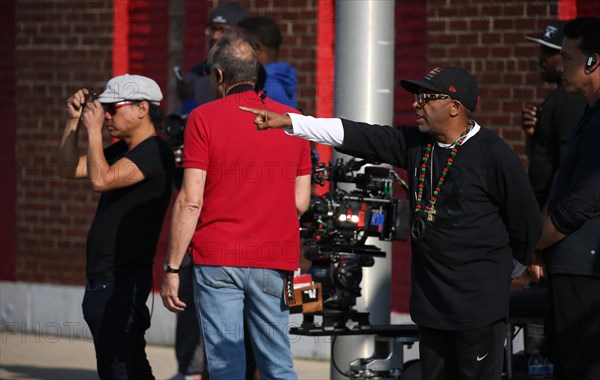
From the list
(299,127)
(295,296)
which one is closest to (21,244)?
(295,296)

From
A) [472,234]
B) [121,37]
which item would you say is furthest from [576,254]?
[121,37]

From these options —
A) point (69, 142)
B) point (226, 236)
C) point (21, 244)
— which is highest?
point (69, 142)

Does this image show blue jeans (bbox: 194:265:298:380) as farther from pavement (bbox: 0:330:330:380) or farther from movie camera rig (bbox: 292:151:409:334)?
pavement (bbox: 0:330:330:380)

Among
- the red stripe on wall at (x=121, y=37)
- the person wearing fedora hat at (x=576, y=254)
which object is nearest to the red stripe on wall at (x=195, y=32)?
the red stripe on wall at (x=121, y=37)

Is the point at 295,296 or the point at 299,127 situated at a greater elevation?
the point at 299,127

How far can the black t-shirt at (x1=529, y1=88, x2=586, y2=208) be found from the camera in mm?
7113

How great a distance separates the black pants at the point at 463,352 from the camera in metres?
5.29

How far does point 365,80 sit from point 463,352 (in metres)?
2.08

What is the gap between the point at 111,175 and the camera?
6.29 m

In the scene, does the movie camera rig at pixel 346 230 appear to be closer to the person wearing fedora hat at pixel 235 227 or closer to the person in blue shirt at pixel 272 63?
the person wearing fedora hat at pixel 235 227

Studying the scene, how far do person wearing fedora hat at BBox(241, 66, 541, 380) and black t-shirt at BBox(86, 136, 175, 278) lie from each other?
140 cm

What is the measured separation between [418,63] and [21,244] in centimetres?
408

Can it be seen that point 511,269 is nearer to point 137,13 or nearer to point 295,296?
point 295,296

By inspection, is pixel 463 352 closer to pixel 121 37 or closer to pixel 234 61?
pixel 234 61
